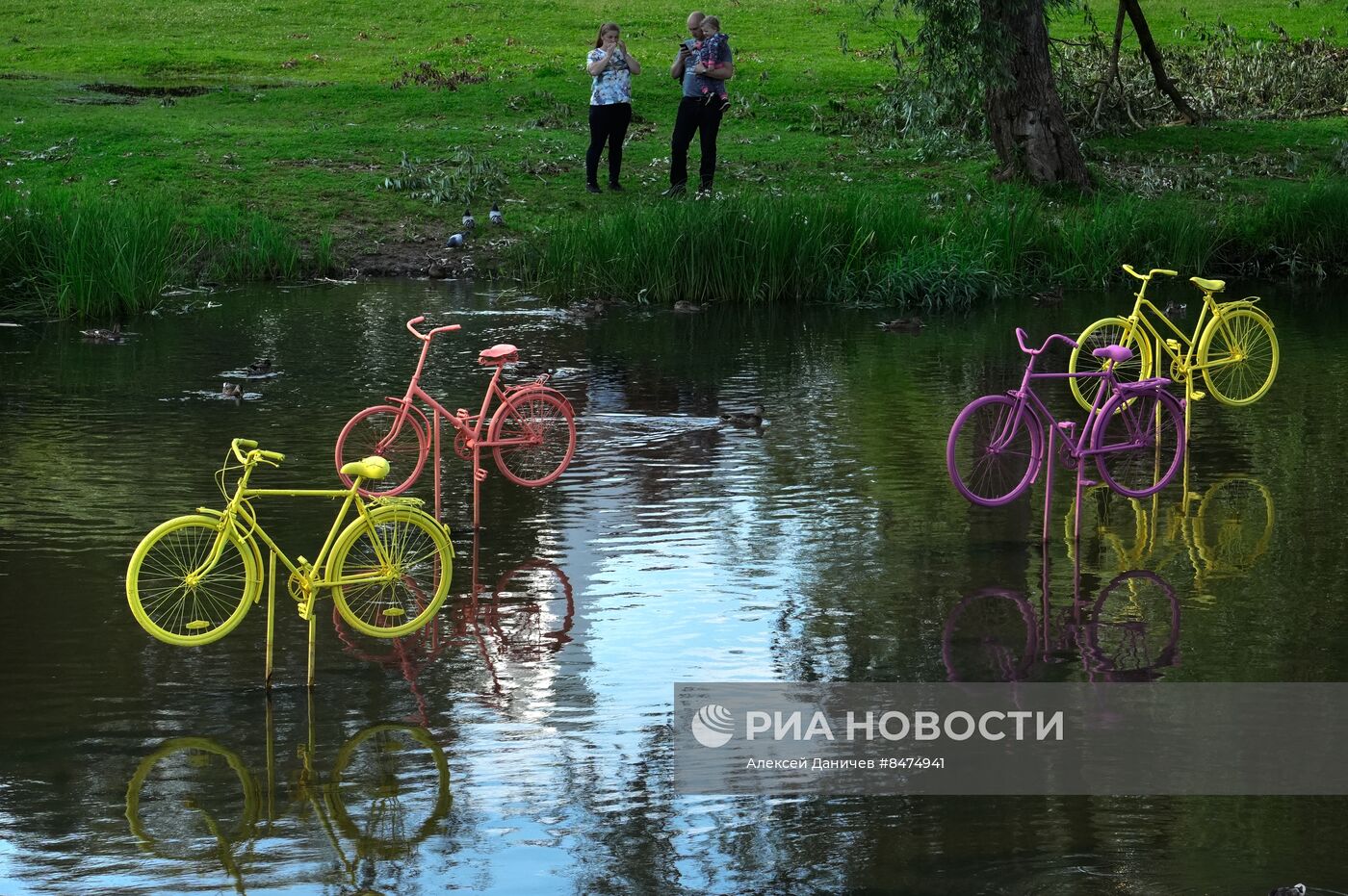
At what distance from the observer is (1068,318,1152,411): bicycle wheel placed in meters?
12.2

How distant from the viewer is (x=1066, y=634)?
8.43 m

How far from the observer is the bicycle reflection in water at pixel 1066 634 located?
791cm

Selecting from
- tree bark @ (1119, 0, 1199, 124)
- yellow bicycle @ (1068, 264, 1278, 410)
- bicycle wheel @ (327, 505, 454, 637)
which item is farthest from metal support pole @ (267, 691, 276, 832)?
tree bark @ (1119, 0, 1199, 124)

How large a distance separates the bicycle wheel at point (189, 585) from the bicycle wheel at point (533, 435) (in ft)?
6.37

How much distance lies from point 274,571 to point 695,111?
623 inches

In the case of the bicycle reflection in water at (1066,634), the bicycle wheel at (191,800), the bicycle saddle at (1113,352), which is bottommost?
the bicycle wheel at (191,800)

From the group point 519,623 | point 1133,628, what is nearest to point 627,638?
point 519,623

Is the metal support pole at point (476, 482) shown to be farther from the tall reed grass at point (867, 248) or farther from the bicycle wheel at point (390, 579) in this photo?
the tall reed grass at point (867, 248)

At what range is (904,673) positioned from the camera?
25.7 ft

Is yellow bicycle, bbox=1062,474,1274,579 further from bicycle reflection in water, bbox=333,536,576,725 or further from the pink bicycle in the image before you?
the pink bicycle

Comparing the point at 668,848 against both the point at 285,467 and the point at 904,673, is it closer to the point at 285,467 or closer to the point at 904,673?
the point at 904,673

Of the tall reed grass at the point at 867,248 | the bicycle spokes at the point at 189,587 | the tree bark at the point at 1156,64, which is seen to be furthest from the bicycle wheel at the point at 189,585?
the tree bark at the point at 1156,64

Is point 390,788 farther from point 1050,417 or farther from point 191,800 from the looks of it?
point 1050,417

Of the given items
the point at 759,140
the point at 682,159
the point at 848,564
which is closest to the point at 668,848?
the point at 848,564
